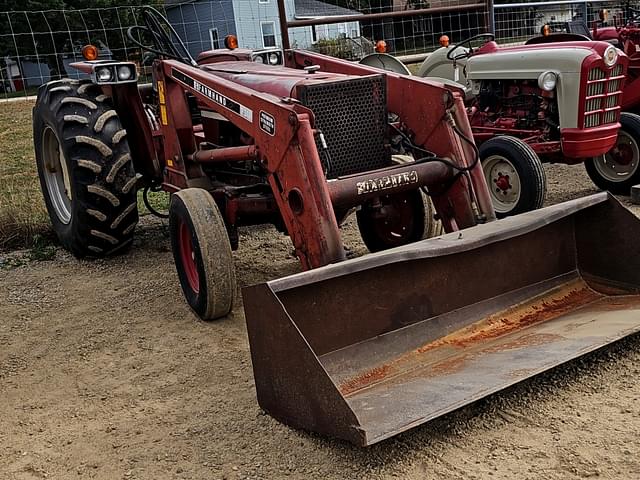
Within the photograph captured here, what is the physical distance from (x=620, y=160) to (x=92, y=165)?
458 cm

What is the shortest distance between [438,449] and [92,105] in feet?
12.2

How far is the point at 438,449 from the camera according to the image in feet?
9.60

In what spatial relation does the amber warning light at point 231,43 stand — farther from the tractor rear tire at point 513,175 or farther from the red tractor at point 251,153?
the tractor rear tire at point 513,175

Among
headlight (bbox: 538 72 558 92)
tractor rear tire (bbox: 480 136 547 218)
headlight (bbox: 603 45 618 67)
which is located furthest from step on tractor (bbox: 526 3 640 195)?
tractor rear tire (bbox: 480 136 547 218)

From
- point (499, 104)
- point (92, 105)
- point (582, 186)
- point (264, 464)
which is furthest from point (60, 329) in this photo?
point (582, 186)

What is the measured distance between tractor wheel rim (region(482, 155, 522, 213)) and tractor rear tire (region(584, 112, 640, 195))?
144 centimetres

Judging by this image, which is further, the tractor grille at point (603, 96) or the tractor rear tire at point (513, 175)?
the tractor grille at point (603, 96)

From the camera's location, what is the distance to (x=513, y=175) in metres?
6.05

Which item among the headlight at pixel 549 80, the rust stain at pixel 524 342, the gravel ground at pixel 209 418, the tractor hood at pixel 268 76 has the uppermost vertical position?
the tractor hood at pixel 268 76

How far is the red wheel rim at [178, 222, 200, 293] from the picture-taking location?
4.58 m

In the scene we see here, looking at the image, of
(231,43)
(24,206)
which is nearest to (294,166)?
(231,43)

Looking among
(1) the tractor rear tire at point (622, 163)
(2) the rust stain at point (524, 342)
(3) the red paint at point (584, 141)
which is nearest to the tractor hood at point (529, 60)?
(3) the red paint at point (584, 141)

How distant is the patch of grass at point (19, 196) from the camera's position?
6.50 m

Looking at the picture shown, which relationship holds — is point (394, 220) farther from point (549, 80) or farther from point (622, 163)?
point (622, 163)
